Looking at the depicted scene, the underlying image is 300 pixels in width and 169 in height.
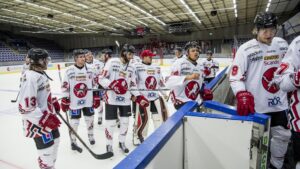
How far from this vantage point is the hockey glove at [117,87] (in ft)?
10.2

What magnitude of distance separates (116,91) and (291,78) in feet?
7.06

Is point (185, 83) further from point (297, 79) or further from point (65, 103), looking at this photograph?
point (65, 103)

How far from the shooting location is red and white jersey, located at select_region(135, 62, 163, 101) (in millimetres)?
3588

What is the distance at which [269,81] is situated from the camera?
6.22ft

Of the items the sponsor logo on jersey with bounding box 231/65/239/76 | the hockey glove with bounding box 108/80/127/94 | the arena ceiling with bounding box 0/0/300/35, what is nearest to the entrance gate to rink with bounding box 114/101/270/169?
the sponsor logo on jersey with bounding box 231/65/239/76

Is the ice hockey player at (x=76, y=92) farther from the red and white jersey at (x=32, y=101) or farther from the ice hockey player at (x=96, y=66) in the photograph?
the red and white jersey at (x=32, y=101)

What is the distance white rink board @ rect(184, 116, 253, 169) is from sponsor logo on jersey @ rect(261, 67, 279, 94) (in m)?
0.79

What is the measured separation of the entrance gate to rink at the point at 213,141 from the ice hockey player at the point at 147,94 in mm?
2055

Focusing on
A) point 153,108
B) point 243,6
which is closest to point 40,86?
point 153,108

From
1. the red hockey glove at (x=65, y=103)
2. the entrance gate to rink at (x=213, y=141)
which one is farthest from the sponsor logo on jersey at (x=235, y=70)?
the red hockey glove at (x=65, y=103)

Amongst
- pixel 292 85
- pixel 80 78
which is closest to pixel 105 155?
pixel 80 78

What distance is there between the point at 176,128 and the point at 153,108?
2.36 metres

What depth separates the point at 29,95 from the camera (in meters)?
2.02

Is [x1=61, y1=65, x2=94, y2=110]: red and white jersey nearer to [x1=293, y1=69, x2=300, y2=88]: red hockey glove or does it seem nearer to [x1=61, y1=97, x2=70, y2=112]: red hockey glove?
[x1=61, y1=97, x2=70, y2=112]: red hockey glove
